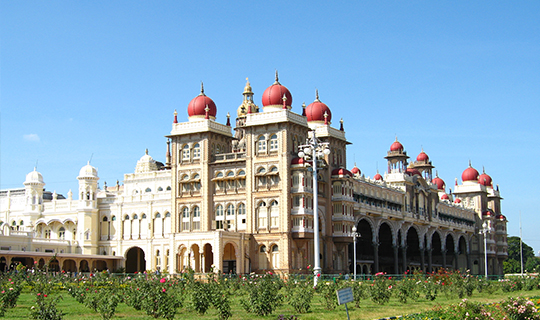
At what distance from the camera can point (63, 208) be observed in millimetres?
85438

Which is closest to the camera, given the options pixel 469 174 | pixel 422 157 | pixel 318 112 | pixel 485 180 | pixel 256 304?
pixel 256 304

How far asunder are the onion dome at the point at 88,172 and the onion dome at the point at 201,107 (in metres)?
18.0

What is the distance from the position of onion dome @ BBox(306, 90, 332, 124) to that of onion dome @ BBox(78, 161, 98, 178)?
28930 mm

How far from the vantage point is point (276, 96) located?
67562mm

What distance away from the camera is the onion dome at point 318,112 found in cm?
7475

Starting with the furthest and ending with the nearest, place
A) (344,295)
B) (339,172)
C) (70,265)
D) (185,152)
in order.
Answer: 1. (70,265)
2. (185,152)
3. (339,172)
4. (344,295)

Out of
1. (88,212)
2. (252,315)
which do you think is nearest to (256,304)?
(252,315)

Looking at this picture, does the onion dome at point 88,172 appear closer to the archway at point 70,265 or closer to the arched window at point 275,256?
the archway at point 70,265

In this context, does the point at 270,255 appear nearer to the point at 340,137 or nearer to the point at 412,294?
the point at 340,137

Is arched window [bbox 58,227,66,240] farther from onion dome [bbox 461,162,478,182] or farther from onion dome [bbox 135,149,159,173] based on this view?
onion dome [bbox 461,162,478,182]

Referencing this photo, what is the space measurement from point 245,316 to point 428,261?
7881 centimetres

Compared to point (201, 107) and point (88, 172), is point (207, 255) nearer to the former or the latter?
point (201, 107)

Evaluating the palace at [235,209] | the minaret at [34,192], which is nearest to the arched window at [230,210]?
the palace at [235,209]

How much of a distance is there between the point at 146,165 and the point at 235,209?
2844cm
